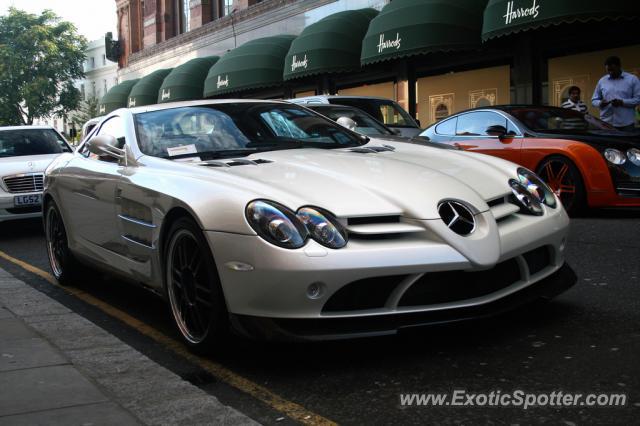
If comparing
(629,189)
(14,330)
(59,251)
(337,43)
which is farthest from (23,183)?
(337,43)

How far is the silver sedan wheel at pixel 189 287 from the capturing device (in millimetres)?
3865

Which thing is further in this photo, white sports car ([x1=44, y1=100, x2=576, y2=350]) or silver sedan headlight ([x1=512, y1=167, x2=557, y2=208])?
silver sedan headlight ([x1=512, y1=167, x2=557, y2=208])

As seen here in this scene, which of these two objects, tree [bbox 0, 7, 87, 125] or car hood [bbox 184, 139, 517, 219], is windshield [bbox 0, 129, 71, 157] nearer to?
car hood [bbox 184, 139, 517, 219]

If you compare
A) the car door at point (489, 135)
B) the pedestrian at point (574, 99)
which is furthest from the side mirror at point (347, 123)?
the pedestrian at point (574, 99)

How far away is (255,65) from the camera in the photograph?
23297 millimetres

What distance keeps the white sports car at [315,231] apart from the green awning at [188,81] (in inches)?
937

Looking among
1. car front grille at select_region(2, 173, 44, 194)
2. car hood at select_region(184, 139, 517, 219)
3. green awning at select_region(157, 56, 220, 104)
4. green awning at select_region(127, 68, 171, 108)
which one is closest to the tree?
green awning at select_region(127, 68, 171, 108)

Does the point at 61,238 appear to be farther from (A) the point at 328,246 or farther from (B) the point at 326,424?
(B) the point at 326,424

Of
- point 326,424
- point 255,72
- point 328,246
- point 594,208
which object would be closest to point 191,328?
point 328,246

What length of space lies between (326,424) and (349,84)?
2127cm

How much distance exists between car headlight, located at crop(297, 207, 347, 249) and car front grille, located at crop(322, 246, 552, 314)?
0.20 meters

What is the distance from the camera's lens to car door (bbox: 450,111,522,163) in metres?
9.90

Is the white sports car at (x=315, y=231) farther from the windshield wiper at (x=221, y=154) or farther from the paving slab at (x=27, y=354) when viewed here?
the paving slab at (x=27, y=354)

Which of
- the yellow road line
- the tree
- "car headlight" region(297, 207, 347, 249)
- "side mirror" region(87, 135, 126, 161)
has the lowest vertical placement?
the yellow road line
